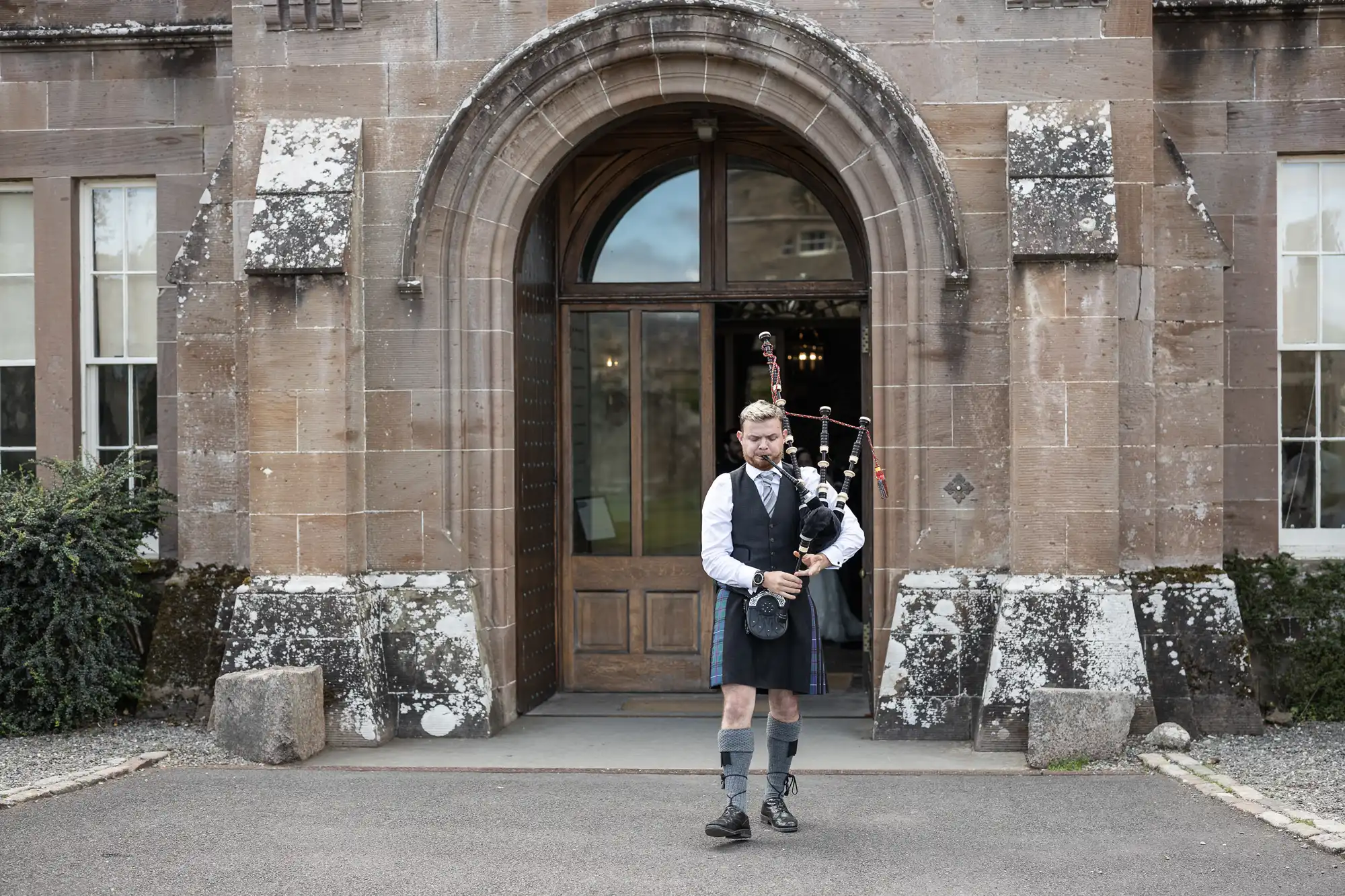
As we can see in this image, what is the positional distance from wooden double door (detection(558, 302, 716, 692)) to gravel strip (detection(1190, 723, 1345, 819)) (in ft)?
11.1

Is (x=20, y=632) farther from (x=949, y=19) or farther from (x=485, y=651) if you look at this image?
(x=949, y=19)

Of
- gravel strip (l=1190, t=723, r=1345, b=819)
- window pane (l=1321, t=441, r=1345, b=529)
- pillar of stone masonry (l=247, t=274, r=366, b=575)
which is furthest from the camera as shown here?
window pane (l=1321, t=441, r=1345, b=529)

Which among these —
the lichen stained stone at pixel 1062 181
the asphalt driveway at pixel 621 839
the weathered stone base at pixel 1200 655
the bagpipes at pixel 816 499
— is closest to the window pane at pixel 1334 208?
the lichen stained stone at pixel 1062 181

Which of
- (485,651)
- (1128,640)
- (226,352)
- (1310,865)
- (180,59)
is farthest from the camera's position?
(180,59)

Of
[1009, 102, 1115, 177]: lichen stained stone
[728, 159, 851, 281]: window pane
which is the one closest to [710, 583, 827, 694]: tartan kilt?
[1009, 102, 1115, 177]: lichen stained stone

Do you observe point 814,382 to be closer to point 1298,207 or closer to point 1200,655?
point 1298,207

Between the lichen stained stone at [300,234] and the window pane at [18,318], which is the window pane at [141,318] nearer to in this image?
the window pane at [18,318]

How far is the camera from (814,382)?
13648 millimetres

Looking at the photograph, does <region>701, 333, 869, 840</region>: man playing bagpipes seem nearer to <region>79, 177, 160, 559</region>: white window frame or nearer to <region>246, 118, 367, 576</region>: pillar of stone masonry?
<region>246, 118, 367, 576</region>: pillar of stone masonry

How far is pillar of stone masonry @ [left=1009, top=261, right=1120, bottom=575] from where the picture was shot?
7.85 metres

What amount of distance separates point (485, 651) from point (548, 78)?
3326mm

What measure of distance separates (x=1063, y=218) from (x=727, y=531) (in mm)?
3065

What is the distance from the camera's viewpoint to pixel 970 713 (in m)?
8.03

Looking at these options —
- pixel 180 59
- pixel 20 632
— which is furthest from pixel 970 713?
pixel 180 59
